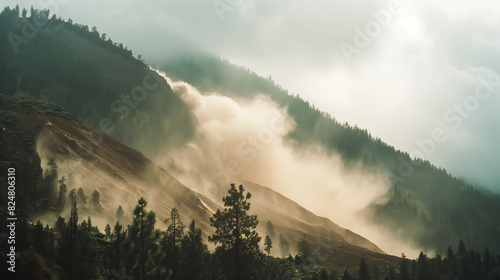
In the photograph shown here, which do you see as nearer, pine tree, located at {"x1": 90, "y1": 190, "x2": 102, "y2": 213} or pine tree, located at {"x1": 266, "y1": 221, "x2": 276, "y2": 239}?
pine tree, located at {"x1": 90, "y1": 190, "x2": 102, "y2": 213}

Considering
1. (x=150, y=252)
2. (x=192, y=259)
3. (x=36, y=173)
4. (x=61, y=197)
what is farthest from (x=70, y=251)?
(x=36, y=173)

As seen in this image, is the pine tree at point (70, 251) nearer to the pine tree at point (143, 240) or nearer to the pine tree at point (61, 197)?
the pine tree at point (143, 240)

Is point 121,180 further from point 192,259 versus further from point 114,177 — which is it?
point 192,259

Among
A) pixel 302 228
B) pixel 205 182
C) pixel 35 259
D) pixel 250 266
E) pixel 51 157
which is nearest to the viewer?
pixel 35 259

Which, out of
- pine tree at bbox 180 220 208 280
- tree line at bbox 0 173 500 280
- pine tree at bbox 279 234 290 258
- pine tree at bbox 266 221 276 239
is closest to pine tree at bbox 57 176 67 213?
tree line at bbox 0 173 500 280

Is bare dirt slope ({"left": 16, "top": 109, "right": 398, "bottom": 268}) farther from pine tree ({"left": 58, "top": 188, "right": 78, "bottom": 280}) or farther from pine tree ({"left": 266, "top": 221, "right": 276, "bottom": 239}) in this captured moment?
pine tree ({"left": 58, "top": 188, "right": 78, "bottom": 280})

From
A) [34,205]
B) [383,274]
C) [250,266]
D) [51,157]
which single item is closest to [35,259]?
[250,266]

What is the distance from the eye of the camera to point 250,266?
4012cm

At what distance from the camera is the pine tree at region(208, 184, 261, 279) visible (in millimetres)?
39500

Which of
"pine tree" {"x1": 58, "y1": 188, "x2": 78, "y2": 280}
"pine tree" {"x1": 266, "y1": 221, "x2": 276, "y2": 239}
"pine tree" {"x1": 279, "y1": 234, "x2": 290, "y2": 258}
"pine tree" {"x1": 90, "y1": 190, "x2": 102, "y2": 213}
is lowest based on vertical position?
"pine tree" {"x1": 58, "y1": 188, "x2": 78, "y2": 280}

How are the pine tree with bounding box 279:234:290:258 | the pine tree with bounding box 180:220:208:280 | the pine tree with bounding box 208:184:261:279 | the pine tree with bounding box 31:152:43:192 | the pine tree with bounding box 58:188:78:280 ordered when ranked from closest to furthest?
the pine tree with bounding box 58:188:78:280 < the pine tree with bounding box 208:184:261:279 < the pine tree with bounding box 180:220:208:280 < the pine tree with bounding box 31:152:43:192 < the pine tree with bounding box 279:234:290:258

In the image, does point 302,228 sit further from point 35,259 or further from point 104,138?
point 35,259

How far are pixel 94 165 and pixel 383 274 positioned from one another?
9659 centimetres

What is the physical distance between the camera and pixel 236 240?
3966 centimetres
